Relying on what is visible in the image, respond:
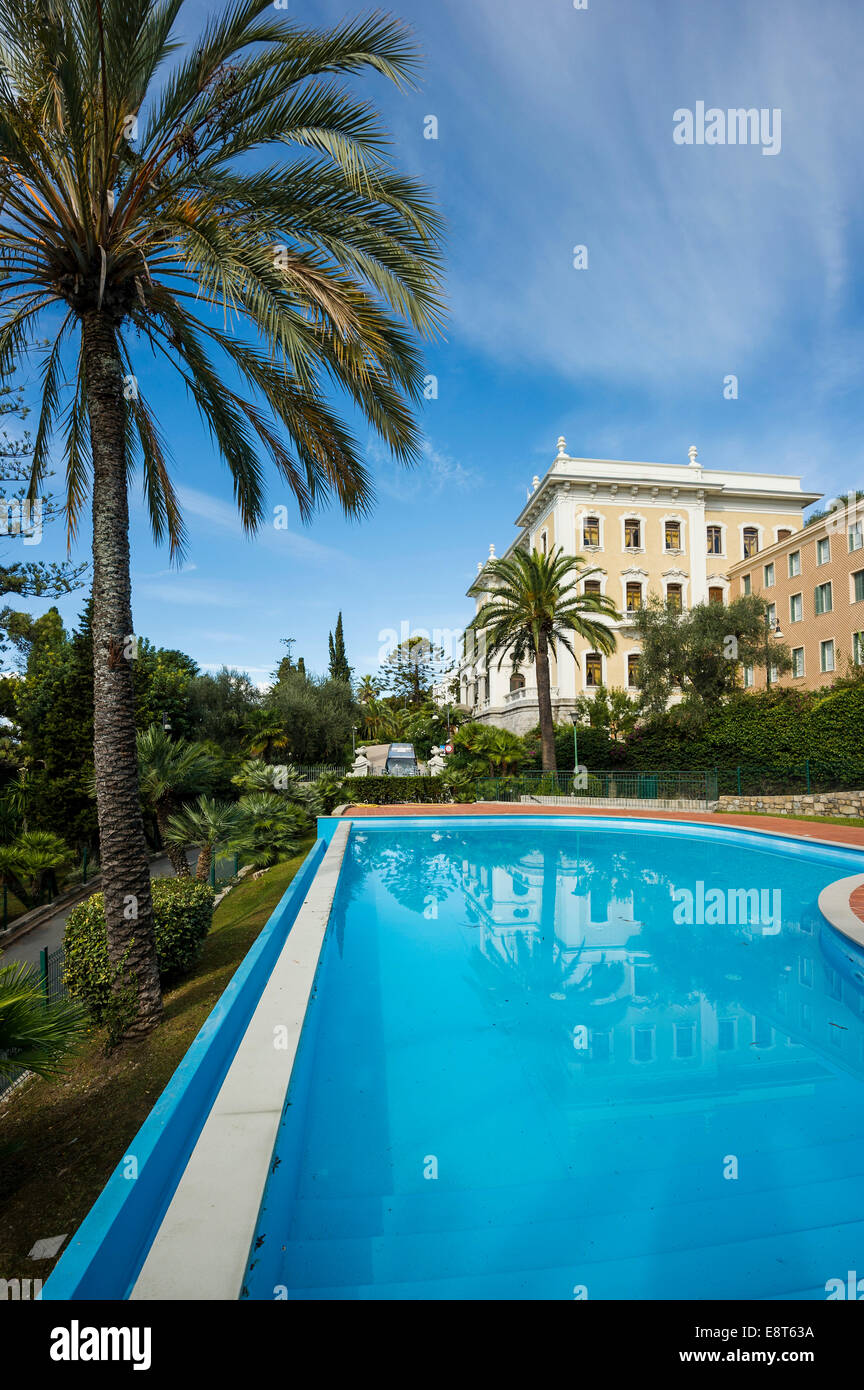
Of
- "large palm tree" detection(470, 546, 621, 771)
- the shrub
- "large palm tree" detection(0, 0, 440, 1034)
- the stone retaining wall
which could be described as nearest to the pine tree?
"large palm tree" detection(470, 546, 621, 771)

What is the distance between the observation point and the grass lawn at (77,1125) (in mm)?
2805

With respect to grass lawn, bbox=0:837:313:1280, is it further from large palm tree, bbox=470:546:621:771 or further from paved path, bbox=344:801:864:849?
large palm tree, bbox=470:546:621:771

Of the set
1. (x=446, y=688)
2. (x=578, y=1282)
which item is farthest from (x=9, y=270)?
(x=446, y=688)

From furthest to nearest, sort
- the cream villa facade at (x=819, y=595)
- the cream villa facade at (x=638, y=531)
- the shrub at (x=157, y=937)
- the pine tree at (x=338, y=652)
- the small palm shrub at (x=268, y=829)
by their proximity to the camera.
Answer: the pine tree at (x=338, y=652)
the cream villa facade at (x=638, y=531)
the cream villa facade at (x=819, y=595)
the small palm shrub at (x=268, y=829)
the shrub at (x=157, y=937)

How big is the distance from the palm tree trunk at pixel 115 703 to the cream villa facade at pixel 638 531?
2671 cm

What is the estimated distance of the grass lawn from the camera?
280cm

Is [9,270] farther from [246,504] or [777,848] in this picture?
[777,848]

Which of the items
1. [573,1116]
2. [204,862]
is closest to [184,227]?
[573,1116]

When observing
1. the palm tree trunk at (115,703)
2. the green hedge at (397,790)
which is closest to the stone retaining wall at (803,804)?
the green hedge at (397,790)

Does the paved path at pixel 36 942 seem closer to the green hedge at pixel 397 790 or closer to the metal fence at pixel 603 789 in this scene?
the green hedge at pixel 397 790

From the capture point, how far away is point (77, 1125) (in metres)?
3.66

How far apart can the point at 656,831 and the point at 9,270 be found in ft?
52.6

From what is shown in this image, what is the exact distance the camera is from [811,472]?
36.2 meters

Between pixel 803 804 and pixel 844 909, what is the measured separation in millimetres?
14751
